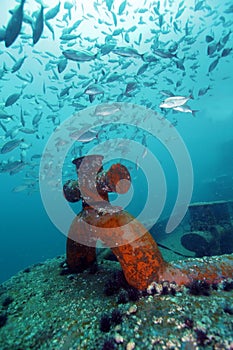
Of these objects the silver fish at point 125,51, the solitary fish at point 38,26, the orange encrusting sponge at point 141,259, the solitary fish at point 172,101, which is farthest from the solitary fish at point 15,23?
the solitary fish at point 172,101

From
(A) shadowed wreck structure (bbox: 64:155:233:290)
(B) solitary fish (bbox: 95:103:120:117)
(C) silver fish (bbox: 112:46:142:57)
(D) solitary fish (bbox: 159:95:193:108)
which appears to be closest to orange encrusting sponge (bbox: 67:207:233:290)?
(A) shadowed wreck structure (bbox: 64:155:233:290)

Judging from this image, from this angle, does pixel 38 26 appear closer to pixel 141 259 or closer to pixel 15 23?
pixel 15 23

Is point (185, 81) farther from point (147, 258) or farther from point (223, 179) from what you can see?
point (147, 258)

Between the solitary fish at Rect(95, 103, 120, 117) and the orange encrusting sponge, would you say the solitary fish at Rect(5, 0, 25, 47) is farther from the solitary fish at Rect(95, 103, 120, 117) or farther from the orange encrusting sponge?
the orange encrusting sponge

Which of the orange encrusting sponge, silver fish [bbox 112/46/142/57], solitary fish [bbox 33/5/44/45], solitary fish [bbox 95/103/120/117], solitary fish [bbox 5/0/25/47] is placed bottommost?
the orange encrusting sponge

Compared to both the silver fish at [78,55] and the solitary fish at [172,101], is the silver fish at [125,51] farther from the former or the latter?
the solitary fish at [172,101]

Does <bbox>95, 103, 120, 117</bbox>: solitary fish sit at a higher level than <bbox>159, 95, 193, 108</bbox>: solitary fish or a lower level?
higher

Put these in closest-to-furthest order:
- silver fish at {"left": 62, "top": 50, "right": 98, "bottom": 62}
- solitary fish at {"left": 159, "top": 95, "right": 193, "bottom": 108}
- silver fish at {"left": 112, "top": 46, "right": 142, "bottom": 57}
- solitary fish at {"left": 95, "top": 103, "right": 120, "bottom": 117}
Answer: solitary fish at {"left": 159, "top": 95, "right": 193, "bottom": 108} → silver fish at {"left": 62, "top": 50, "right": 98, "bottom": 62} → silver fish at {"left": 112, "top": 46, "right": 142, "bottom": 57} → solitary fish at {"left": 95, "top": 103, "right": 120, "bottom": 117}

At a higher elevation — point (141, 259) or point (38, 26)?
point (38, 26)

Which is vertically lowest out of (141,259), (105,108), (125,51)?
(141,259)

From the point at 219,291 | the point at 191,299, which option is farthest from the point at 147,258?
the point at 219,291

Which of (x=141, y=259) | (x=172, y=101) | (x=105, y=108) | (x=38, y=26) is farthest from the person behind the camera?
(x=105, y=108)

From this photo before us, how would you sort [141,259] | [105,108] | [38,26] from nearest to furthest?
[141,259] → [38,26] → [105,108]

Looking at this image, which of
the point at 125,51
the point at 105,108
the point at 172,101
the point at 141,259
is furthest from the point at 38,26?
the point at 141,259
